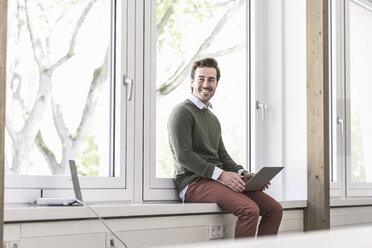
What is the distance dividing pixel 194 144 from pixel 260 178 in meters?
0.38

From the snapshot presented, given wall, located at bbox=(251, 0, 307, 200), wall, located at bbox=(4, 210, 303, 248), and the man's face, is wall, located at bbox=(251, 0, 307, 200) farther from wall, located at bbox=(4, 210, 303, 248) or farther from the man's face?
wall, located at bbox=(4, 210, 303, 248)

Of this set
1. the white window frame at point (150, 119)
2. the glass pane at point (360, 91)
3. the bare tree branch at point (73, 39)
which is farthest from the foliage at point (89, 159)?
the glass pane at point (360, 91)

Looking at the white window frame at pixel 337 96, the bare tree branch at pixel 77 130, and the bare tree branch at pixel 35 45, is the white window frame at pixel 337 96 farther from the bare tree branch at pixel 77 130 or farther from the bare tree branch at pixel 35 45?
the bare tree branch at pixel 35 45

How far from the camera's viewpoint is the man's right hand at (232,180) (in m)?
3.02

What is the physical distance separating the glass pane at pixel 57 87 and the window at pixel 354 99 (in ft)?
7.87

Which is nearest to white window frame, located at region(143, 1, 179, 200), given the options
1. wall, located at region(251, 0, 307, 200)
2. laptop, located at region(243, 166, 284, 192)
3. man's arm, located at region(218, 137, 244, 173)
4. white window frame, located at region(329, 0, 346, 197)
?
man's arm, located at region(218, 137, 244, 173)

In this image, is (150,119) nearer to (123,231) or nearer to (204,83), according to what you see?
(204,83)

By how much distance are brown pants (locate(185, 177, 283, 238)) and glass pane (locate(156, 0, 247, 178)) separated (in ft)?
0.93

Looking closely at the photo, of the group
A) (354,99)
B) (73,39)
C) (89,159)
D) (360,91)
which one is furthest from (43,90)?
(360,91)

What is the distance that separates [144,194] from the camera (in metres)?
3.12

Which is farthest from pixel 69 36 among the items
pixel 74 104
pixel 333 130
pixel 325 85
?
pixel 333 130

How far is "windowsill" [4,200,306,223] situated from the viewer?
2072 mm

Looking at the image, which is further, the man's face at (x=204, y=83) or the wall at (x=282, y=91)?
the wall at (x=282, y=91)

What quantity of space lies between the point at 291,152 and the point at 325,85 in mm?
497
